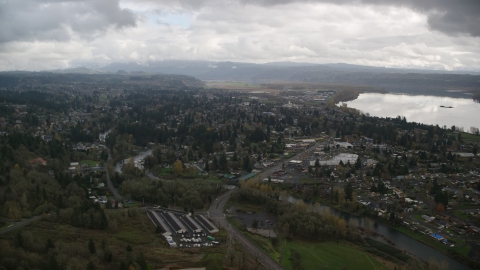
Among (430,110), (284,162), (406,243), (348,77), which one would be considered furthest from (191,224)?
(348,77)

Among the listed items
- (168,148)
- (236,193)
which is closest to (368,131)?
(168,148)

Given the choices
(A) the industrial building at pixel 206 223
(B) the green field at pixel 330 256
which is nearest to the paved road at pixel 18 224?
(A) the industrial building at pixel 206 223

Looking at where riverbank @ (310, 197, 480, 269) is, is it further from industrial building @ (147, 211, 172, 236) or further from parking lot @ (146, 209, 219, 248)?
industrial building @ (147, 211, 172, 236)

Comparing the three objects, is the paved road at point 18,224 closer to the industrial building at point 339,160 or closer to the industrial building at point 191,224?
the industrial building at point 191,224

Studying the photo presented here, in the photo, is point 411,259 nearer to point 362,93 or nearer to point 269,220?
point 269,220

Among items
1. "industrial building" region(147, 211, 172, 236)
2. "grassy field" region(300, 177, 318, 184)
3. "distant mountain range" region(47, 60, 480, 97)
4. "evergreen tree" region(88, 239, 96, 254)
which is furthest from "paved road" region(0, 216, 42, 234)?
"distant mountain range" region(47, 60, 480, 97)

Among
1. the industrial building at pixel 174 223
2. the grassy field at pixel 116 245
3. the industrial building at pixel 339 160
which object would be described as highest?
the industrial building at pixel 339 160
